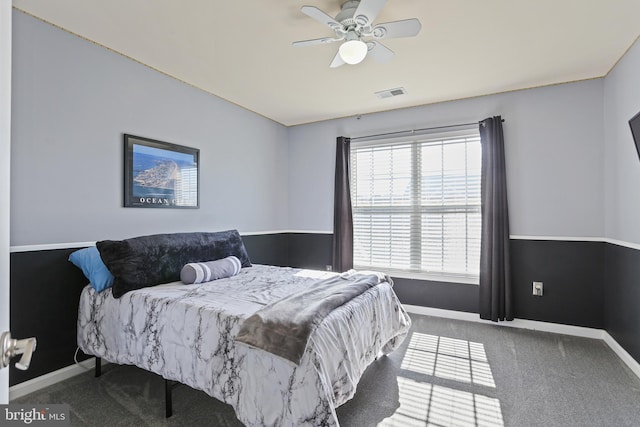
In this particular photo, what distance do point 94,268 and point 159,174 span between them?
1.06 m

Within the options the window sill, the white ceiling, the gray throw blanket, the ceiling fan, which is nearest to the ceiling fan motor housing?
the ceiling fan

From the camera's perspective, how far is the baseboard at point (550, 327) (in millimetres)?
2609

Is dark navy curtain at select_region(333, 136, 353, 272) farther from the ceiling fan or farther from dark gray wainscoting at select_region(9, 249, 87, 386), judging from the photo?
dark gray wainscoting at select_region(9, 249, 87, 386)

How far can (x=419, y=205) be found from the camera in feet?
13.1

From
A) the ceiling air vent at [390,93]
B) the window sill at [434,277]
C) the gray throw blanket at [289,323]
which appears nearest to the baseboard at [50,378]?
the gray throw blanket at [289,323]

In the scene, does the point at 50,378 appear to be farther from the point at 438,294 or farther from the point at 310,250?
the point at 438,294

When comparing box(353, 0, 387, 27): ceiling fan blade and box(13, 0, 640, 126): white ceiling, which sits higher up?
box(13, 0, 640, 126): white ceiling

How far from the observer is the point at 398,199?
4121 mm

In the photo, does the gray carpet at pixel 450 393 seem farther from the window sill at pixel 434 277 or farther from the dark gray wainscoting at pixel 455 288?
the window sill at pixel 434 277

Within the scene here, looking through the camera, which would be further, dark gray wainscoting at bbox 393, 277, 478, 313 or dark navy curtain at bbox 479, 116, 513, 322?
dark gray wainscoting at bbox 393, 277, 478, 313

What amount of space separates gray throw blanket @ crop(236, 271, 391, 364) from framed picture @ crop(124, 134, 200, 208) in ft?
5.84

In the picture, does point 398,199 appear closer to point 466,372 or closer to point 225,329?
point 466,372

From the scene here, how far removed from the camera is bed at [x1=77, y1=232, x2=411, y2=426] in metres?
1.52

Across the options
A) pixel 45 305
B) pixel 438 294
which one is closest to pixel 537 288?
pixel 438 294
